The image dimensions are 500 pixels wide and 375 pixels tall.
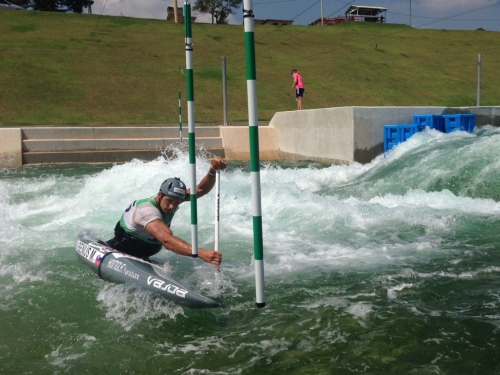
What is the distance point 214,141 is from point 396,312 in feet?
44.1

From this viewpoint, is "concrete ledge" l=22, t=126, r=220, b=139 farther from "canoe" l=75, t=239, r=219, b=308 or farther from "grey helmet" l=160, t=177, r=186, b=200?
"grey helmet" l=160, t=177, r=186, b=200

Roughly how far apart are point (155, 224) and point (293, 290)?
134 cm

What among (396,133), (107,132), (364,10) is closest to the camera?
(396,133)

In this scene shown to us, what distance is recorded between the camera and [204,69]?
28578 millimetres

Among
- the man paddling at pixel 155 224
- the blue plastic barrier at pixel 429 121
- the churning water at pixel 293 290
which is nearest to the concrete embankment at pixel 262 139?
the blue plastic barrier at pixel 429 121

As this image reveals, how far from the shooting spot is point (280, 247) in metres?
6.93

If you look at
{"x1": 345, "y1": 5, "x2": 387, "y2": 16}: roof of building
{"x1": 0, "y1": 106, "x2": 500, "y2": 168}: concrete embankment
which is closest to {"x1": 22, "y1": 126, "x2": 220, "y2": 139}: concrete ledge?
{"x1": 0, "y1": 106, "x2": 500, "y2": 168}: concrete embankment

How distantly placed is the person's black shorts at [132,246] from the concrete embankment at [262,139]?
8.57 metres

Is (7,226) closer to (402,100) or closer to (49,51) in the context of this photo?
(402,100)

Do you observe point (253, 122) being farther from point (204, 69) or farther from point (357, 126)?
point (204, 69)

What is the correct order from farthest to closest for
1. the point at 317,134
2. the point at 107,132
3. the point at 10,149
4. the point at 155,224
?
the point at 107,132, the point at 10,149, the point at 317,134, the point at 155,224

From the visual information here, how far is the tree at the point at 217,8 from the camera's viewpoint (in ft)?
185

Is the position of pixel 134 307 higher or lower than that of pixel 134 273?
lower

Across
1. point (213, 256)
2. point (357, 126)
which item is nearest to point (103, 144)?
point (357, 126)
